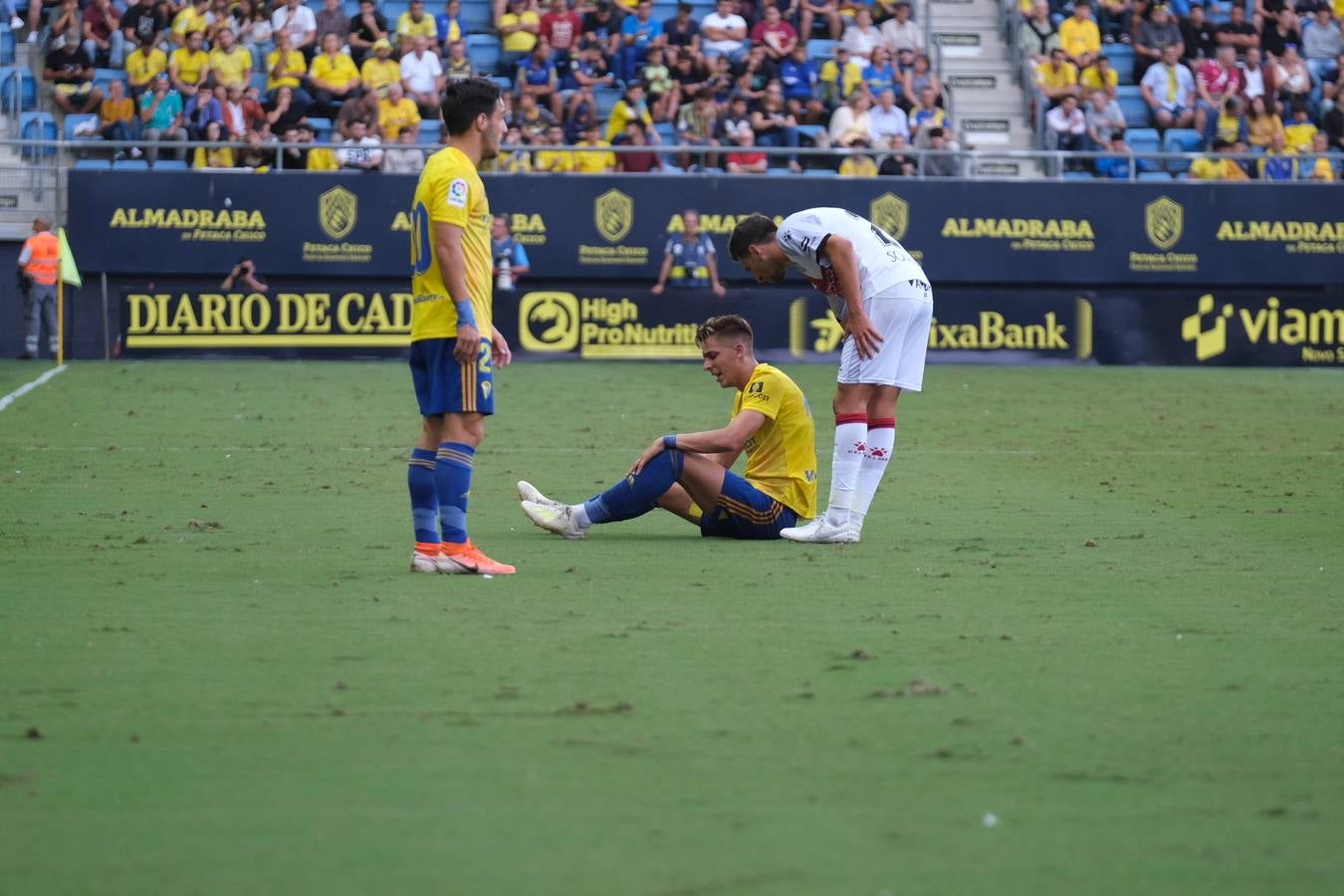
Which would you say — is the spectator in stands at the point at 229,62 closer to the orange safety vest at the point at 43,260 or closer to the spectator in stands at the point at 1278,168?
the orange safety vest at the point at 43,260

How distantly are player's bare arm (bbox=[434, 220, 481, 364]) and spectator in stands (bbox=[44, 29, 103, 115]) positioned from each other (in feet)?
68.3

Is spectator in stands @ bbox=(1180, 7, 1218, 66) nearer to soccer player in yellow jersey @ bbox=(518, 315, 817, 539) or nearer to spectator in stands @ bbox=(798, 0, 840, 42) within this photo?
spectator in stands @ bbox=(798, 0, 840, 42)

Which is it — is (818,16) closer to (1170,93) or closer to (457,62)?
(1170,93)

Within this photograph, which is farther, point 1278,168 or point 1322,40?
point 1322,40

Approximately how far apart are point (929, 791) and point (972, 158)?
78.4 feet

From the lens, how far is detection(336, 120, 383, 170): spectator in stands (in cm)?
2608

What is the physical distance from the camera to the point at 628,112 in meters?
26.7

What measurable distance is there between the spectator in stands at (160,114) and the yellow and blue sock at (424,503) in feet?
64.4

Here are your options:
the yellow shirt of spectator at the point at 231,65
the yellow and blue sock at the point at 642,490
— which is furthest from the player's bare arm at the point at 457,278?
the yellow shirt of spectator at the point at 231,65

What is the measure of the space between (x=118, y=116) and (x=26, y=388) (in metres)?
7.53

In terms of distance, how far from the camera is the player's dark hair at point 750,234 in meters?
8.80

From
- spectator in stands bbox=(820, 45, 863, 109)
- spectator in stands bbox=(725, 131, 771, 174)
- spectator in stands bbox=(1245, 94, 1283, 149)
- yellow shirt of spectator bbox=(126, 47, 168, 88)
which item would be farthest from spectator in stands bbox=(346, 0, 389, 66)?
spectator in stands bbox=(1245, 94, 1283, 149)

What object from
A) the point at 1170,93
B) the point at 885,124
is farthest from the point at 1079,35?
the point at 885,124

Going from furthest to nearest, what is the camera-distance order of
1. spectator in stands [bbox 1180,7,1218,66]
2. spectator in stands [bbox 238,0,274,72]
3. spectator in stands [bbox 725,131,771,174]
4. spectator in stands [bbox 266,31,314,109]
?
1. spectator in stands [bbox 1180,7,1218,66]
2. spectator in stands [bbox 238,0,274,72]
3. spectator in stands [bbox 725,131,771,174]
4. spectator in stands [bbox 266,31,314,109]
